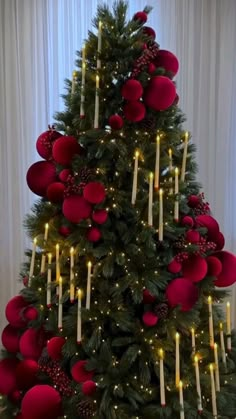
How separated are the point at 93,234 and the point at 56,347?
321mm

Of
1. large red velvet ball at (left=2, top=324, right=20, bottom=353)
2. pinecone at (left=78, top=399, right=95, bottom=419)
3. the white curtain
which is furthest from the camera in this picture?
Result: the white curtain

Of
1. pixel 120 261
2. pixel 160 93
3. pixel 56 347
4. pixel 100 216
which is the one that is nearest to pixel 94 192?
pixel 100 216

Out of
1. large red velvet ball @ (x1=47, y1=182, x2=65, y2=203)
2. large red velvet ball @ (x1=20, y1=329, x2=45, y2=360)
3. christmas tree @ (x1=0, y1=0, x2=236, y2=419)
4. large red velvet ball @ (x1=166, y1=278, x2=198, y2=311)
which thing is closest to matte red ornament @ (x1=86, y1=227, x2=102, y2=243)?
christmas tree @ (x1=0, y1=0, x2=236, y2=419)

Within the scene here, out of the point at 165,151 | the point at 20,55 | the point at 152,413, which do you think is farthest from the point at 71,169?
the point at 20,55

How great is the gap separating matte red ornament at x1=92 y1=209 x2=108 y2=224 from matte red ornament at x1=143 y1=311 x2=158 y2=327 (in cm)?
27

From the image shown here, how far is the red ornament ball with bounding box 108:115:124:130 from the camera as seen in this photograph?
1153mm

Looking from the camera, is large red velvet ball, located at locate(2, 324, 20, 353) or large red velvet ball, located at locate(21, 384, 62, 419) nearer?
large red velvet ball, located at locate(21, 384, 62, 419)

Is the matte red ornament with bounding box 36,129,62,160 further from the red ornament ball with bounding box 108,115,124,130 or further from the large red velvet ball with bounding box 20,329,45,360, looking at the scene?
the large red velvet ball with bounding box 20,329,45,360

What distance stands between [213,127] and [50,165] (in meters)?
1.09

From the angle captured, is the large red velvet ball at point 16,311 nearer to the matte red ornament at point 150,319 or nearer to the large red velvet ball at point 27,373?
the large red velvet ball at point 27,373

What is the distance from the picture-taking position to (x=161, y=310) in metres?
1.18

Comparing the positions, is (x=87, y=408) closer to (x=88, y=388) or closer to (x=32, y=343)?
(x=88, y=388)

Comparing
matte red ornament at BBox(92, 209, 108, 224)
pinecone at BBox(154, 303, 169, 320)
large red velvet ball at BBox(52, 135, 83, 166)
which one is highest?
large red velvet ball at BBox(52, 135, 83, 166)

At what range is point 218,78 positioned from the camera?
2.12m
